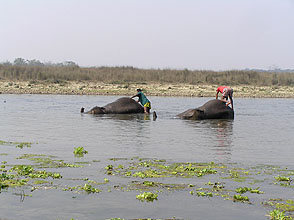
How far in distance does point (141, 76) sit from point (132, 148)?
35997 millimetres

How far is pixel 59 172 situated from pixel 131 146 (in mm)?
3797

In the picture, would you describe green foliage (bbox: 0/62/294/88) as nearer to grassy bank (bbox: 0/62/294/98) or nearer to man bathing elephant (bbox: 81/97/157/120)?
grassy bank (bbox: 0/62/294/98)

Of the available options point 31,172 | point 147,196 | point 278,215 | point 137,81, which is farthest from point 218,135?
point 137,81

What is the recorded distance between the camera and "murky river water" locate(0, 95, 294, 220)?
696cm

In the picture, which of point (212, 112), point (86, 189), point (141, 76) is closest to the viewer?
point (86, 189)

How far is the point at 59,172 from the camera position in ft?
30.5

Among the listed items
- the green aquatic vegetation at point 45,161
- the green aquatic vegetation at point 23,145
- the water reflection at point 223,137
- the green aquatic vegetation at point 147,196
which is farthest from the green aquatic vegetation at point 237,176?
the green aquatic vegetation at point 23,145

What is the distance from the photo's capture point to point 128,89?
4100cm

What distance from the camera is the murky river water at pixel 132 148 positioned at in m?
6.96

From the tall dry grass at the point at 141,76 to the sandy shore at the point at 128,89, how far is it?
2058 mm

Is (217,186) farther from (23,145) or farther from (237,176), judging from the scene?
(23,145)

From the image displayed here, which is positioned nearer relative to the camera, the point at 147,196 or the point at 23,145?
the point at 147,196

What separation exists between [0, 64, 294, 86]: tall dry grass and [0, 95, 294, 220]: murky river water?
22.6 meters

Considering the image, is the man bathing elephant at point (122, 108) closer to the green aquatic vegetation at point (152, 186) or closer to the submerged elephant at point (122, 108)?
the submerged elephant at point (122, 108)
